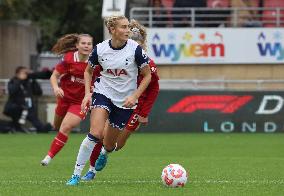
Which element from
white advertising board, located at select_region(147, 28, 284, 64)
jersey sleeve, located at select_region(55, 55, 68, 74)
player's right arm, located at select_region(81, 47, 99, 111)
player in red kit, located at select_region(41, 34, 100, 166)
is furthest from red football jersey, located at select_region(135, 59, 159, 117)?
white advertising board, located at select_region(147, 28, 284, 64)

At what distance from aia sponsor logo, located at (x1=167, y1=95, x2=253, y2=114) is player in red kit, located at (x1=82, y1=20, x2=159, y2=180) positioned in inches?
505

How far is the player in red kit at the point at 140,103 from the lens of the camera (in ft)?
44.9

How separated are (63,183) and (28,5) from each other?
26017 mm

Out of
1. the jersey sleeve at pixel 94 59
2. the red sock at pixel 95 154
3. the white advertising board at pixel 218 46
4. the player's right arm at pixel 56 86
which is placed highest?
the jersey sleeve at pixel 94 59

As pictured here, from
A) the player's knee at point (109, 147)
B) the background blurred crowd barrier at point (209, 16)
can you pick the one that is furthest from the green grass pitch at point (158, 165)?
the background blurred crowd barrier at point (209, 16)

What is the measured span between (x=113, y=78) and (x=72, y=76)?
9.43 ft

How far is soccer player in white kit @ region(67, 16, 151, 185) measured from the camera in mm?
A: 12461

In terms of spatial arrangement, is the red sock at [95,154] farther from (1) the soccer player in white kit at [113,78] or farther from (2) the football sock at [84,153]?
(2) the football sock at [84,153]

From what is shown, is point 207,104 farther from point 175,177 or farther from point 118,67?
point 175,177

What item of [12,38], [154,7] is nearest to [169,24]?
[154,7]

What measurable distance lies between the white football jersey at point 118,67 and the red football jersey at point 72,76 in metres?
2.57

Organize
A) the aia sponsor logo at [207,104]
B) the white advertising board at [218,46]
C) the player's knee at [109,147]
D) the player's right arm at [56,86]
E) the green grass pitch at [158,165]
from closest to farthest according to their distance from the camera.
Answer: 1. the green grass pitch at [158,165]
2. the player's knee at [109,147]
3. the player's right arm at [56,86]
4. the aia sponsor logo at [207,104]
5. the white advertising board at [218,46]

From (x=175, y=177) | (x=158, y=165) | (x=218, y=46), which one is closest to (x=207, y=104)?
(x=218, y=46)

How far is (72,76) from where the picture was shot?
1558 cm
